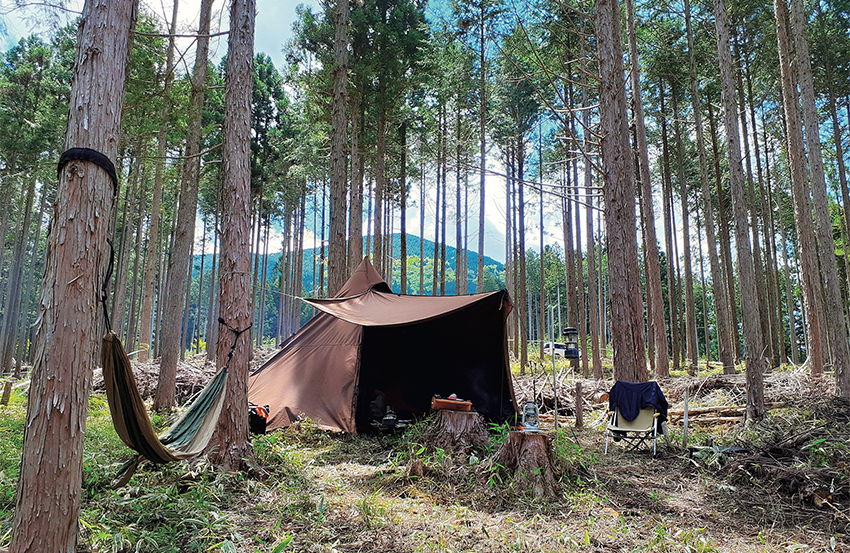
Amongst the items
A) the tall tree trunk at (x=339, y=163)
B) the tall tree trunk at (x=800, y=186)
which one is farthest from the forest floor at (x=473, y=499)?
the tall tree trunk at (x=339, y=163)

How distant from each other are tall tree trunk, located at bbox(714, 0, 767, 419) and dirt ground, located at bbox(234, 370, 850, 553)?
38 centimetres

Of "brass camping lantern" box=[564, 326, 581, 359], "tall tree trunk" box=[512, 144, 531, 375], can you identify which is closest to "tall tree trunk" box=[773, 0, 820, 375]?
"brass camping lantern" box=[564, 326, 581, 359]

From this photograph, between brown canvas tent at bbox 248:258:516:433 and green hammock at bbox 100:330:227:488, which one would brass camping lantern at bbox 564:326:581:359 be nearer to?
brown canvas tent at bbox 248:258:516:433

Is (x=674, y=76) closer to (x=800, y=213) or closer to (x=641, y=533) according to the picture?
(x=800, y=213)

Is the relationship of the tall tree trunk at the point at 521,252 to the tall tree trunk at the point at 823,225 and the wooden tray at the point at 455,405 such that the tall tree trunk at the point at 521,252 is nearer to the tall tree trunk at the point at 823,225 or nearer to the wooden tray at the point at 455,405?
the tall tree trunk at the point at 823,225

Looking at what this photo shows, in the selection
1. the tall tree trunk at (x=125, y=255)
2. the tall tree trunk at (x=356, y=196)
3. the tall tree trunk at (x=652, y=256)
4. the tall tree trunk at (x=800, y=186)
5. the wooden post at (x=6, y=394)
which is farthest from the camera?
the tall tree trunk at (x=125, y=255)

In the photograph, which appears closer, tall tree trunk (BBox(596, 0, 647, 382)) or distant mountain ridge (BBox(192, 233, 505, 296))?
tall tree trunk (BBox(596, 0, 647, 382))

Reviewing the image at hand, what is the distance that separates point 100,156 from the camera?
2186mm

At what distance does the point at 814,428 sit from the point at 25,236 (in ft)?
56.4

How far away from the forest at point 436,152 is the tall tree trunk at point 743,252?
0.08 ft

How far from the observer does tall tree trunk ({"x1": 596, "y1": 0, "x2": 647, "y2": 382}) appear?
5.46m

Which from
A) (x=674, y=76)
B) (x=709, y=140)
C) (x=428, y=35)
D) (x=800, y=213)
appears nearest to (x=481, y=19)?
(x=428, y=35)

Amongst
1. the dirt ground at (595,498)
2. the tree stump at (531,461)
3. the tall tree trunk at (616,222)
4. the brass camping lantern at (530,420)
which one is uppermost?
the tall tree trunk at (616,222)

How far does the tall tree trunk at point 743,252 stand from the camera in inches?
218
